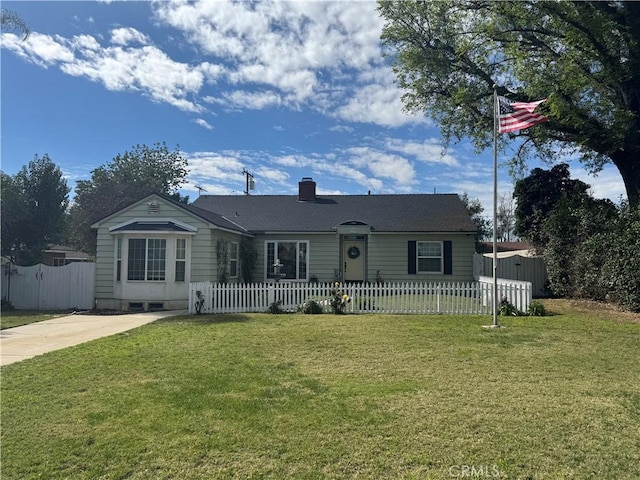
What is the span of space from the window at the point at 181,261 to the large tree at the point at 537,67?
11.4m

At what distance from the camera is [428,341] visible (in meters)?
8.02

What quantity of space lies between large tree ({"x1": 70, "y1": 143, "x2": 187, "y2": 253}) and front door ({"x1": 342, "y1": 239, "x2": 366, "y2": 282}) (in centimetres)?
1745

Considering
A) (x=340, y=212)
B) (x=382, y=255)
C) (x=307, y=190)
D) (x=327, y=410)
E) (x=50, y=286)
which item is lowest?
(x=327, y=410)

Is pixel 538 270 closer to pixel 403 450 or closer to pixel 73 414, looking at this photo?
pixel 403 450

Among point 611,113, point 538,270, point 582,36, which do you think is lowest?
point 538,270

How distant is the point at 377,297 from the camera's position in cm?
1269

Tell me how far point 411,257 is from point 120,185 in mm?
22617

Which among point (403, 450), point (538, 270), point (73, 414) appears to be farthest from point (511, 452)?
point (538, 270)

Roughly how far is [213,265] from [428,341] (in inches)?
352

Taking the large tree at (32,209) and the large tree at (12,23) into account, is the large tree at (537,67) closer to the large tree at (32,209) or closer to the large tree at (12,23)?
the large tree at (12,23)

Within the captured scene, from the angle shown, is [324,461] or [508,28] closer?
[324,461]

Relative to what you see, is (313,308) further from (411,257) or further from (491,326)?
(411,257)

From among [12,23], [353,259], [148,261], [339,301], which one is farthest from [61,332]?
[353,259]

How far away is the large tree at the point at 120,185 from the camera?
30.8 metres
